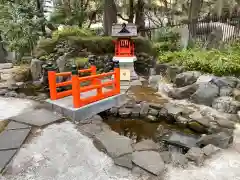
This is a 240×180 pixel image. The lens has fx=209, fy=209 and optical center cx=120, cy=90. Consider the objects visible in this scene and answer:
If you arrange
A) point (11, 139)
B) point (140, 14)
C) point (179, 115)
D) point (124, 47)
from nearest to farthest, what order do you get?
point (11, 139)
point (179, 115)
point (124, 47)
point (140, 14)

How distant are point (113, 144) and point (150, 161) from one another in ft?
2.34

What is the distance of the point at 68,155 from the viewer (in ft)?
10.7

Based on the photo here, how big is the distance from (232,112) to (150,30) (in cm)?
848

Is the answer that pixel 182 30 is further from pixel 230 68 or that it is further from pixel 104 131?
pixel 104 131

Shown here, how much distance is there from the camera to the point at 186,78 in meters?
6.82

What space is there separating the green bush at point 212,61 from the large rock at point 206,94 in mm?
668

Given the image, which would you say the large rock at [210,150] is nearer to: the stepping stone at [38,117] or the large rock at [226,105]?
the large rock at [226,105]

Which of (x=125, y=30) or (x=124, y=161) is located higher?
(x=125, y=30)

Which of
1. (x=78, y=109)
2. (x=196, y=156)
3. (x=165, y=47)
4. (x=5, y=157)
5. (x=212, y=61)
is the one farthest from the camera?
(x=165, y=47)

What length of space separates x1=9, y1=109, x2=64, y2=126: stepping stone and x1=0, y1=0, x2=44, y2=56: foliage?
8249 millimetres

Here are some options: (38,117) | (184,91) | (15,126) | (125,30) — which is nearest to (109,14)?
(125,30)

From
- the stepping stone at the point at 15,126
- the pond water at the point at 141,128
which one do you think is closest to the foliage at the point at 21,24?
the pond water at the point at 141,128

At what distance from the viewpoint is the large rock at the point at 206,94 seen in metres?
5.92

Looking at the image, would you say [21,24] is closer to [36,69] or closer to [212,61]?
[36,69]
